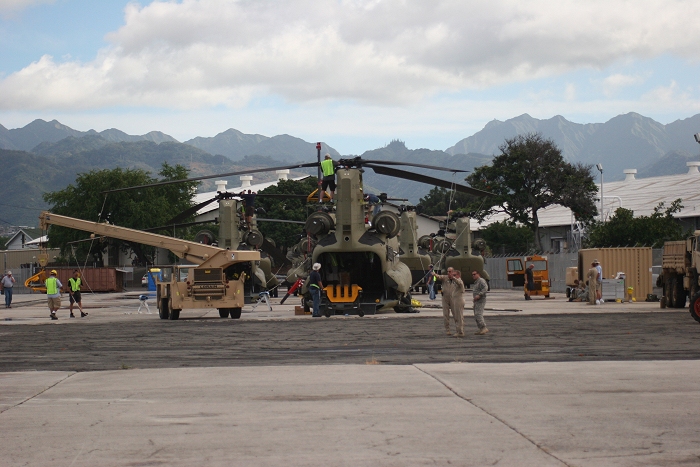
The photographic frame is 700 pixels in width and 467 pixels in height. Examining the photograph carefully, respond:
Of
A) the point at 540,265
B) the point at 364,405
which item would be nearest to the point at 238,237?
the point at 540,265

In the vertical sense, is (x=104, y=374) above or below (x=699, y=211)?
below

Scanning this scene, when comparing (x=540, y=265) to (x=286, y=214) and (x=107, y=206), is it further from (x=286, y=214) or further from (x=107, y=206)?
(x=107, y=206)

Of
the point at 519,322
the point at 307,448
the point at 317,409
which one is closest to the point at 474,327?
the point at 519,322

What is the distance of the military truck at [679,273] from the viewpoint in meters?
28.4

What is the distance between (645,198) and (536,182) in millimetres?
16998

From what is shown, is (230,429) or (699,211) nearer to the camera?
(230,429)

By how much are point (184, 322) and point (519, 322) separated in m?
10.3

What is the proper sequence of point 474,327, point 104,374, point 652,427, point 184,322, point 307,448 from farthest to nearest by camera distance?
point 184,322, point 474,327, point 104,374, point 652,427, point 307,448

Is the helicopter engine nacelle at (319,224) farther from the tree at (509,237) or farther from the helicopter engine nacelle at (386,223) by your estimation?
the tree at (509,237)

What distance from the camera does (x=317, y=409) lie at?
9914mm

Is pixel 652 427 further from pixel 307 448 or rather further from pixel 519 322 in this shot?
pixel 519 322

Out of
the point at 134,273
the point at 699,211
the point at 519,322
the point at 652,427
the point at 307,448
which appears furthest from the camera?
the point at 134,273

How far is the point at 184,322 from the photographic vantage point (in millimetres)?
27656

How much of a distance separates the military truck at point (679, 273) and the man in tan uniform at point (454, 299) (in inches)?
427
